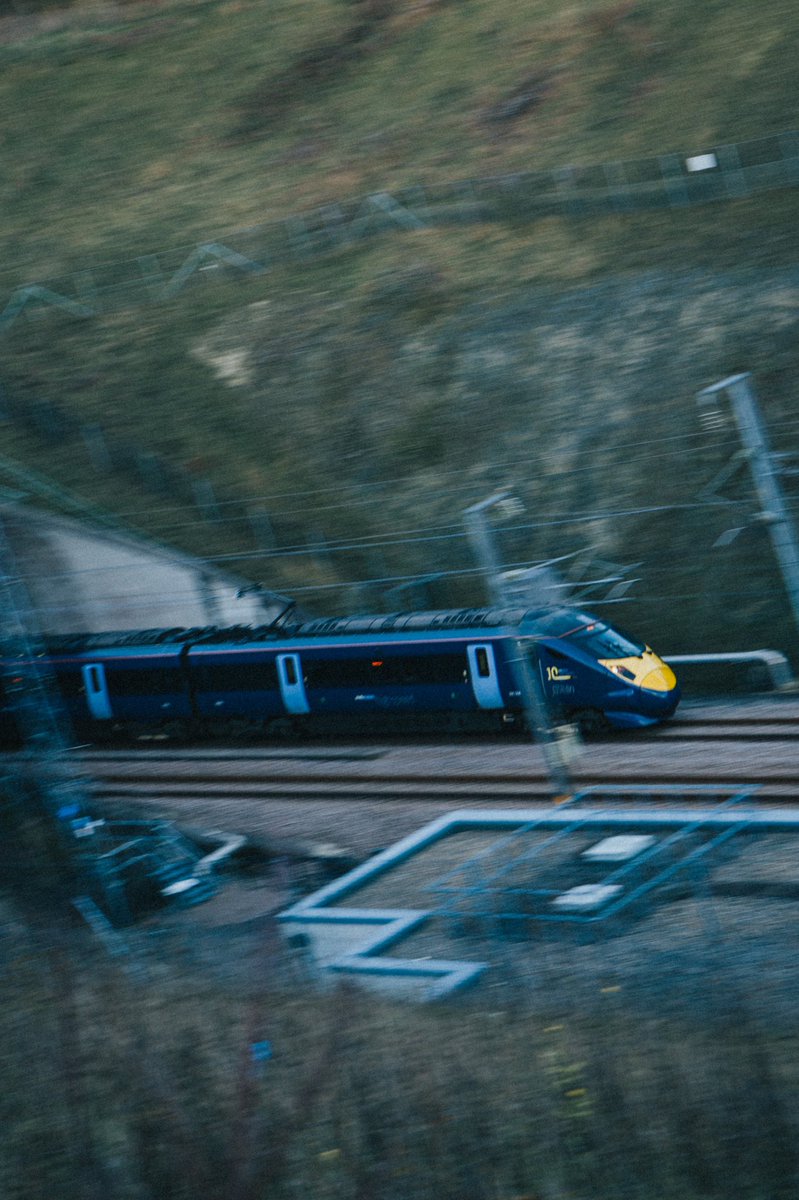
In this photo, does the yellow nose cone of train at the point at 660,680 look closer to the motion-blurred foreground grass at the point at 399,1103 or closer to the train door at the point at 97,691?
the motion-blurred foreground grass at the point at 399,1103

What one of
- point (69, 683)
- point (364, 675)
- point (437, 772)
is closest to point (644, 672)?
point (437, 772)

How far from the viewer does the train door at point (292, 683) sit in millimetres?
24281

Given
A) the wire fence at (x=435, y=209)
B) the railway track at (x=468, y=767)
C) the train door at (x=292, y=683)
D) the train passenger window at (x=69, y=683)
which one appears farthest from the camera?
the wire fence at (x=435, y=209)

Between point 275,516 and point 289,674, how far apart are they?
27.9 ft

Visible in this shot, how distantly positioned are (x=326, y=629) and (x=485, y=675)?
375 cm

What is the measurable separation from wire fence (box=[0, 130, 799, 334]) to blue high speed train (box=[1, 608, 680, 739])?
16.9 metres

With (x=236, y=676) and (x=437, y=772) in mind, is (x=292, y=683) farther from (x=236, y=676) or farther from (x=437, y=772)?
(x=437, y=772)

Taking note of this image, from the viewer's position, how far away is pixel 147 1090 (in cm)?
939

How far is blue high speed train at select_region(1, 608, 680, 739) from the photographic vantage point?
21.3m

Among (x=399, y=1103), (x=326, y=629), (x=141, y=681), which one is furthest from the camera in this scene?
(x=141, y=681)

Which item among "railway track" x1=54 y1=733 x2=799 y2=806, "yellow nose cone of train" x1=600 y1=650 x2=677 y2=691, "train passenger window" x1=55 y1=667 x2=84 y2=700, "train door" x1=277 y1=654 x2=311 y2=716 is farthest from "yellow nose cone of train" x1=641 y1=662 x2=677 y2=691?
"train passenger window" x1=55 y1=667 x2=84 y2=700

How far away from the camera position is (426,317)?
34281 mm

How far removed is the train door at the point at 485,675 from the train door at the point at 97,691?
9.12 m

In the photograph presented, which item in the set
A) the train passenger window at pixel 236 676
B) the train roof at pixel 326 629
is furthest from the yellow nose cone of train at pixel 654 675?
the train passenger window at pixel 236 676
